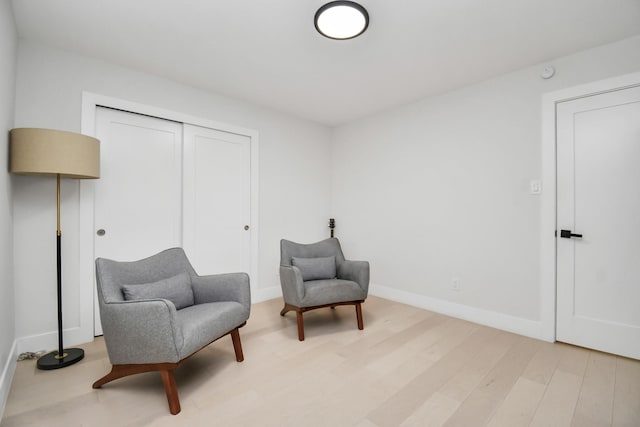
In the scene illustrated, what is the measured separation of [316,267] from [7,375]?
2311 millimetres

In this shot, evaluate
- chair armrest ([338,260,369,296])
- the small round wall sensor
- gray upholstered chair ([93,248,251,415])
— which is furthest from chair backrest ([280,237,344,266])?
the small round wall sensor

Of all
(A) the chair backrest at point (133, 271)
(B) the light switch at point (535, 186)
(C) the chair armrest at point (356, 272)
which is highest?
(B) the light switch at point (535, 186)

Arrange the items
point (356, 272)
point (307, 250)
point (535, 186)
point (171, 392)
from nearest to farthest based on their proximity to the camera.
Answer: point (171, 392)
point (535, 186)
point (356, 272)
point (307, 250)

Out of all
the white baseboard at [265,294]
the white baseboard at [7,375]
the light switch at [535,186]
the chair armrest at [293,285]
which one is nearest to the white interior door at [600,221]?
the light switch at [535,186]

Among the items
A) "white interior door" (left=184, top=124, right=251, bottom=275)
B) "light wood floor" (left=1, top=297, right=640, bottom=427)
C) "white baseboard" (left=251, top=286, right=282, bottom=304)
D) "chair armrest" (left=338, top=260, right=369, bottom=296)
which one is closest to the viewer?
"light wood floor" (left=1, top=297, right=640, bottom=427)

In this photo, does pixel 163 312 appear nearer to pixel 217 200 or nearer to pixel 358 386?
pixel 358 386

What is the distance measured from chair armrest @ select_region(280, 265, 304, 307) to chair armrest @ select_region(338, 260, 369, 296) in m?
0.61

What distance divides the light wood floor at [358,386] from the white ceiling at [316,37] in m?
2.45

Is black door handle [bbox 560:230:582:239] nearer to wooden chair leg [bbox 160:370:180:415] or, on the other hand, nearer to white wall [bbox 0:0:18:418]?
wooden chair leg [bbox 160:370:180:415]

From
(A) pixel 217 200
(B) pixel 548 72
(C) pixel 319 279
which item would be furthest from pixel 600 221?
(A) pixel 217 200

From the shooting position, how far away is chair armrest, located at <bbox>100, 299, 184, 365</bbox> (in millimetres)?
1619

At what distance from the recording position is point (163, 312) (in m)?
1.62

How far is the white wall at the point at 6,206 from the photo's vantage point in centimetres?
171

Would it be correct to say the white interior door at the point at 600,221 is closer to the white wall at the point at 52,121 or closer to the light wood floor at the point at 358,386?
the light wood floor at the point at 358,386
